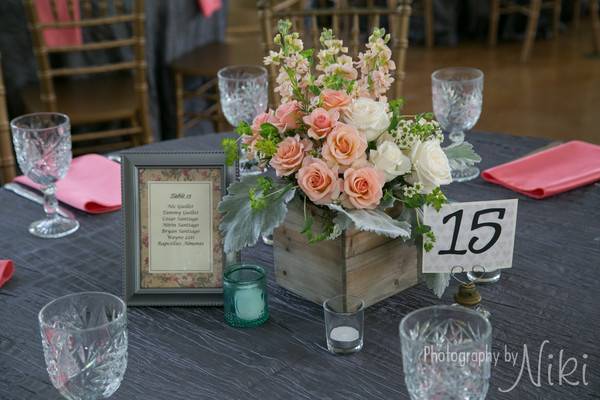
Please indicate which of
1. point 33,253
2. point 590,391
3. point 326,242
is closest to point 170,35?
point 33,253

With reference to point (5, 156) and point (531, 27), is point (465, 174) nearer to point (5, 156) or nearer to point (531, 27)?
point (5, 156)

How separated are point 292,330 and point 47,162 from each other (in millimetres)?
620

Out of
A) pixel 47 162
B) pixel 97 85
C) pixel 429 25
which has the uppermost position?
pixel 47 162

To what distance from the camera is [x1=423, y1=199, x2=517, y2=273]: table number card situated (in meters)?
1.27

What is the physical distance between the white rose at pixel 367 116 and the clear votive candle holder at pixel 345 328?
0.75 feet

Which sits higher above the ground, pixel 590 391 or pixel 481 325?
pixel 481 325

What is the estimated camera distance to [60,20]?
3.11m

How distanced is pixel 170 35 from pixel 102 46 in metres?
0.52

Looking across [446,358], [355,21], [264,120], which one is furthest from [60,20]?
[446,358]

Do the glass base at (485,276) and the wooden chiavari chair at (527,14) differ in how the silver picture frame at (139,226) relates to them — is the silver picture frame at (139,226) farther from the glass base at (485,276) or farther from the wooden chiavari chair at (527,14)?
the wooden chiavari chair at (527,14)

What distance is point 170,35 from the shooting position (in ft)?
11.2

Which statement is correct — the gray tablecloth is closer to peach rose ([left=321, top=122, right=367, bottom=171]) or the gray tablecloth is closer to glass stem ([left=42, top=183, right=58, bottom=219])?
glass stem ([left=42, top=183, right=58, bottom=219])

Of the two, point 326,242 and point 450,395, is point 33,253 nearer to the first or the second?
point 326,242

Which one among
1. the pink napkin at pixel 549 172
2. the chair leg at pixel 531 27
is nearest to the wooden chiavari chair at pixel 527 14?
the chair leg at pixel 531 27
